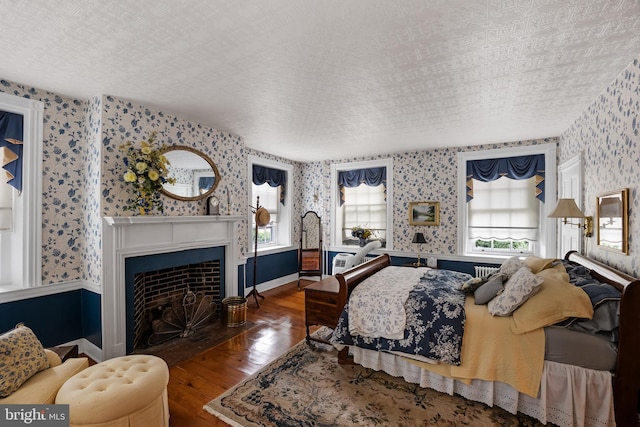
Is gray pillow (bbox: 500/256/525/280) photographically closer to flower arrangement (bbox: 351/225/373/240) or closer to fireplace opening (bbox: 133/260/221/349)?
flower arrangement (bbox: 351/225/373/240)

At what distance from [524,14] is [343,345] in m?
2.77

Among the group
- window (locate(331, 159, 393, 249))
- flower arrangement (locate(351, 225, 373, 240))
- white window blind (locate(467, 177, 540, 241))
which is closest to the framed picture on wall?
window (locate(331, 159, 393, 249))

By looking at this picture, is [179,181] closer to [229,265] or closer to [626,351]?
[229,265]

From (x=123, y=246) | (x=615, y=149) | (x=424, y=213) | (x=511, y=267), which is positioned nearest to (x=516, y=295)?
(x=511, y=267)

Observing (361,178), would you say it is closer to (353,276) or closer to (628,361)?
(353,276)

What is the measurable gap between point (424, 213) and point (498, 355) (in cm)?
319

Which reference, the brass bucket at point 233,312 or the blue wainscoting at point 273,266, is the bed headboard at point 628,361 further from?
the blue wainscoting at point 273,266

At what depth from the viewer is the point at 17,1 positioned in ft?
5.01

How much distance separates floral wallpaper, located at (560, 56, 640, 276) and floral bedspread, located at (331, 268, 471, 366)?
1.32m

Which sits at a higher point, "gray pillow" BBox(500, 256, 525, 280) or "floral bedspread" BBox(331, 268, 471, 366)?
"gray pillow" BBox(500, 256, 525, 280)

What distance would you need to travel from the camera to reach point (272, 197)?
5707 millimetres

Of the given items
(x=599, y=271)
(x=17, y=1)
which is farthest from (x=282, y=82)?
(x=599, y=271)

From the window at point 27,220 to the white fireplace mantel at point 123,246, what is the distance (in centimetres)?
58

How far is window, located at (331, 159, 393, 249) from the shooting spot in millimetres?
5391
